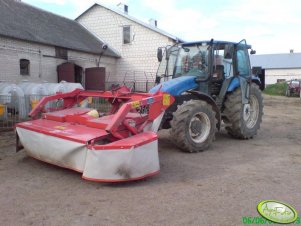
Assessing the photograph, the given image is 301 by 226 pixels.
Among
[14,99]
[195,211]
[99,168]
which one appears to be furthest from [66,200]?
[14,99]

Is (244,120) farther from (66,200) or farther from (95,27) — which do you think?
(95,27)

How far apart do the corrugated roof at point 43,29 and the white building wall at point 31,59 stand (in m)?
0.38

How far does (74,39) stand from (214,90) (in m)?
14.7

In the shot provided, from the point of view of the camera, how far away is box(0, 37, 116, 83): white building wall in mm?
15773

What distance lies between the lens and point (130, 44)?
2320cm

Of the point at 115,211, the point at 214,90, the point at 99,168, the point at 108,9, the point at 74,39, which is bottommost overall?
the point at 115,211

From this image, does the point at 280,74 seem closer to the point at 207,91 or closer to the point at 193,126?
the point at 207,91

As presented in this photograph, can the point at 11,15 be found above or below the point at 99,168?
above

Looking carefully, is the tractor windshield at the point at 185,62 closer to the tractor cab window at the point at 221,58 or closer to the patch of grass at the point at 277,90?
the tractor cab window at the point at 221,58

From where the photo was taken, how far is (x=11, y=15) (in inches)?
701

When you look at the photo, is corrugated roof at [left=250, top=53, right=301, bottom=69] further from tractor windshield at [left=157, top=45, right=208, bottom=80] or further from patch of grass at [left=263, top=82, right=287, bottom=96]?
tractor windshield at [left=157, top=45, right=208, bottom=80]

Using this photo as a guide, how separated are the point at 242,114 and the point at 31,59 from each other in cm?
1238

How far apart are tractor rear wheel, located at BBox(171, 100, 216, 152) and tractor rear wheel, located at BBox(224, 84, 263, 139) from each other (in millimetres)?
998

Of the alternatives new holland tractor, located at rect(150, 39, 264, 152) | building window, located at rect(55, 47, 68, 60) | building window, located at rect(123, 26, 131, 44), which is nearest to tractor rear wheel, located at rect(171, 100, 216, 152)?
new holland tractor, located at rect(150, 39, 264, 152)
